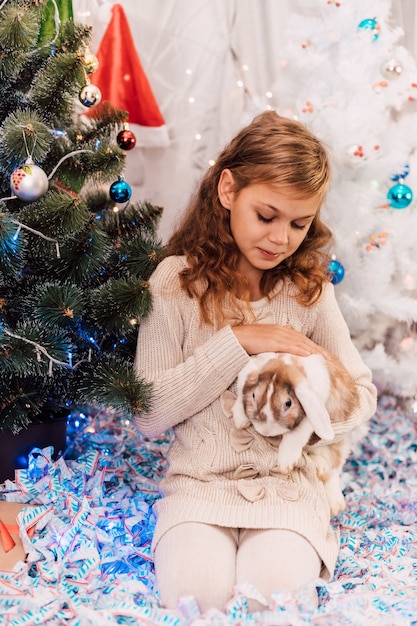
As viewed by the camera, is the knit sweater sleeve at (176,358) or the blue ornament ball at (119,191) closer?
the knit sweater sleeve at (176,358)

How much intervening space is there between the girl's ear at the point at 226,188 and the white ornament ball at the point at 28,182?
47 cm

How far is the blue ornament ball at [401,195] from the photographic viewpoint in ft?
6.91

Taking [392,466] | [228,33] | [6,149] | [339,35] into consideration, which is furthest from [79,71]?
[392,466]

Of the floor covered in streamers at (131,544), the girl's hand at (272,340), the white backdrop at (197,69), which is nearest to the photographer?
the floor covered in streamers at (131,544)

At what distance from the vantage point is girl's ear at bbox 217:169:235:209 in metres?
1.68

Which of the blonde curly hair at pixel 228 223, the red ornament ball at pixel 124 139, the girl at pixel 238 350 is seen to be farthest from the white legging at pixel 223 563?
the red ornament ball at pixel 124 139

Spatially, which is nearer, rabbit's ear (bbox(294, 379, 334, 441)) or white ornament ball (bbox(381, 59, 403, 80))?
rabbit's ear (bbox(294, 379, 334, 441))

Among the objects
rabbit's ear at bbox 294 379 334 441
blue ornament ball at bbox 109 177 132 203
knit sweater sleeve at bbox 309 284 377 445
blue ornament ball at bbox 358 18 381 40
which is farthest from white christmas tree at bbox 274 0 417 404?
rabbit's ear at bbox 294 379 334 441

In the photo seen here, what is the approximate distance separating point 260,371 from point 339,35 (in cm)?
123

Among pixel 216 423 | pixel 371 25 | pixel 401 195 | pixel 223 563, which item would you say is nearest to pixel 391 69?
pixel 371 25

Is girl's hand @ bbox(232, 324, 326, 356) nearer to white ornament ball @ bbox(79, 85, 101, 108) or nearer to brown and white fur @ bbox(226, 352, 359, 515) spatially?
brown and white fur @ bbox(226, 352, 359, 515)

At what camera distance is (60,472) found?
1.80m

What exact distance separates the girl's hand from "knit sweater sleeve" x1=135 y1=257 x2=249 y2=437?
3cm

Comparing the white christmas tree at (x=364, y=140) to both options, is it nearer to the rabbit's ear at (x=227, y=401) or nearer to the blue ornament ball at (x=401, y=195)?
the blue ornament ball at (x=401, y=195)
